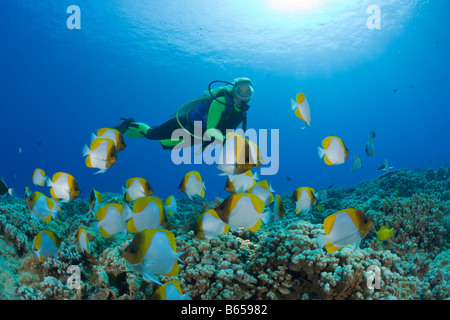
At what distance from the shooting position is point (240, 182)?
3143 millimetres

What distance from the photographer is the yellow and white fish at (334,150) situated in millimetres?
2857

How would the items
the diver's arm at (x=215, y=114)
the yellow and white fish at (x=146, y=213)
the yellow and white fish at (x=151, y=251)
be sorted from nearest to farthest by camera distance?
1. the yellow and white fish at (x=151, y=251)
2. the yellow and white fish at (x=146, y=213)
3. the diver's arm at (x=215, y=114)

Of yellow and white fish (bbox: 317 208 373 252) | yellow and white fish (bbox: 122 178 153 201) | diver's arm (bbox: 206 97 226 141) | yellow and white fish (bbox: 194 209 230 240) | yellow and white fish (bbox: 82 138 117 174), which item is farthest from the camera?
diver's arm (bbox: 206 97 226 141)

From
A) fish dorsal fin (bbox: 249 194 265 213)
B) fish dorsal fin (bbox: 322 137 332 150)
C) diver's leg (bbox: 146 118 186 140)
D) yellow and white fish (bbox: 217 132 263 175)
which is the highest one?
diver's leg (bbox: 146 118 186 140)

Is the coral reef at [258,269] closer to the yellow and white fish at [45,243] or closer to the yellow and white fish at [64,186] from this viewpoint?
the yellow and white fish at [45,243]

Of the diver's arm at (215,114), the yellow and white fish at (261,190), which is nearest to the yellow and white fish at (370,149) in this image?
the diver's arm at (215,114)

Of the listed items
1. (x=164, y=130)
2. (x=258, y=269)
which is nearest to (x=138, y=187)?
(x=258, y=269)

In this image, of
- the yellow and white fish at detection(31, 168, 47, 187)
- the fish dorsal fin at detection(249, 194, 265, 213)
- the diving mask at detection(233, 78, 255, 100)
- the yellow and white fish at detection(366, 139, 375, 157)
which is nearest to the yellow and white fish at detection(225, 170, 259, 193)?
the fish dorsal fin at detection(249, 194, 265, 213)

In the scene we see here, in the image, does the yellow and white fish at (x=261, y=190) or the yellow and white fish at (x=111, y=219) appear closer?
the yellow and white fish at (x=111, y=219)

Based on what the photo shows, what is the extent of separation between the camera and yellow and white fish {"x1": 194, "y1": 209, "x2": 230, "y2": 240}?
238 centimetres

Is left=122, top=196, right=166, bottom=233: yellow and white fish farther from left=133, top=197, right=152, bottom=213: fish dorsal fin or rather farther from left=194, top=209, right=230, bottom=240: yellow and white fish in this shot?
left=194, top=209, right=230, bottom=240: yellow and white fish

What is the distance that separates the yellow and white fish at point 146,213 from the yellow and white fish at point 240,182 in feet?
2.97

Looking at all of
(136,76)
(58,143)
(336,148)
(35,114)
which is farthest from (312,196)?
(58,143)

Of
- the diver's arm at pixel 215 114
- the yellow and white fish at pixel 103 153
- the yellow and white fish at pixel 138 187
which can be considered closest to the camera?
the yellow and white fish at pixel 103 153
